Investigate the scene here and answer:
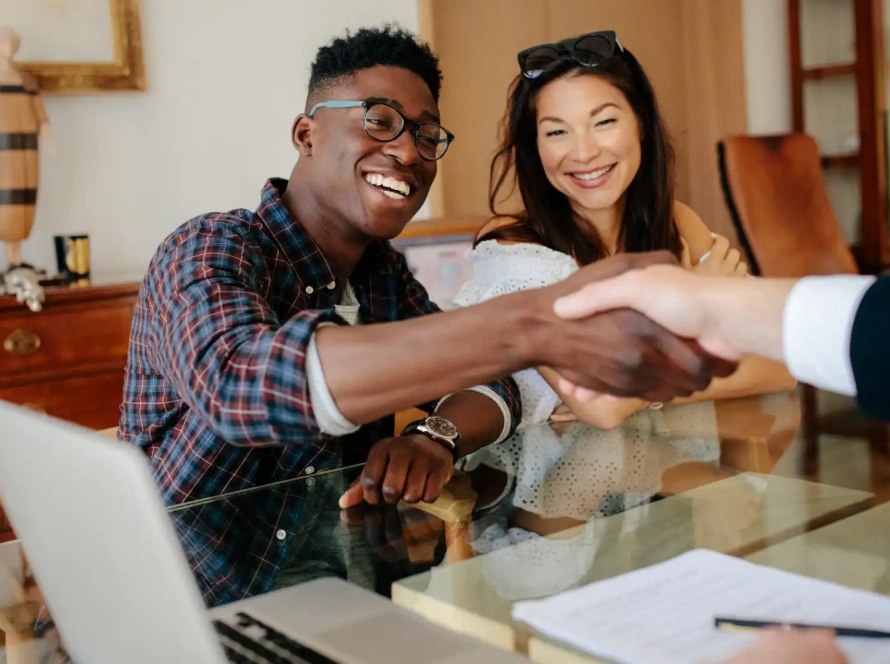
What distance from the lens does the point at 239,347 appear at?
1.10 meters

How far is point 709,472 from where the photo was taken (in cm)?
140

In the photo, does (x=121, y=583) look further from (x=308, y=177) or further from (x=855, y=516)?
(x=308, y=177)

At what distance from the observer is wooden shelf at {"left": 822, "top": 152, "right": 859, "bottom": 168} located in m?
4.46

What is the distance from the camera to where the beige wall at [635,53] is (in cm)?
398

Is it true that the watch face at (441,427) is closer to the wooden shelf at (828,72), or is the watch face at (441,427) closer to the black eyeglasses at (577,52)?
the black eyeglasses at (577,52)

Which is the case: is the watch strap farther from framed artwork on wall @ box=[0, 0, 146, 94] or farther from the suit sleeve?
framed artwork on wall @ box=[0, 0, 146, 94]

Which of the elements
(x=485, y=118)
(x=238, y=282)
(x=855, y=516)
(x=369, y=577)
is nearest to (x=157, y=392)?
(x=238, y=282)

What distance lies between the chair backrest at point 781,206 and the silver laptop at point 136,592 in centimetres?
257

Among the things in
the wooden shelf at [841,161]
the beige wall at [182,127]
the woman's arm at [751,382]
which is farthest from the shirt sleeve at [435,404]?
the wooden shelf at [841,161]

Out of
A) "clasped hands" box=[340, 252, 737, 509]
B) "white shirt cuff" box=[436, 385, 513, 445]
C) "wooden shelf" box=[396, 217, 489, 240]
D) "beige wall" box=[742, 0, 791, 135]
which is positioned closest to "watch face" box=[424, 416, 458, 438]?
"white shirt cuff" box=[436, 385, 513, 445]

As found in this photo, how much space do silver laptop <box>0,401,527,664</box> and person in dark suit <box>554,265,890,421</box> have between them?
0.37 meters

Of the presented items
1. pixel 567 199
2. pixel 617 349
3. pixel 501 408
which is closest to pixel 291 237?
pixel 501 408

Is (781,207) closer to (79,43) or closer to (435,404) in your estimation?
(435,404)

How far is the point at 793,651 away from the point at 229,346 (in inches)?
25.7
